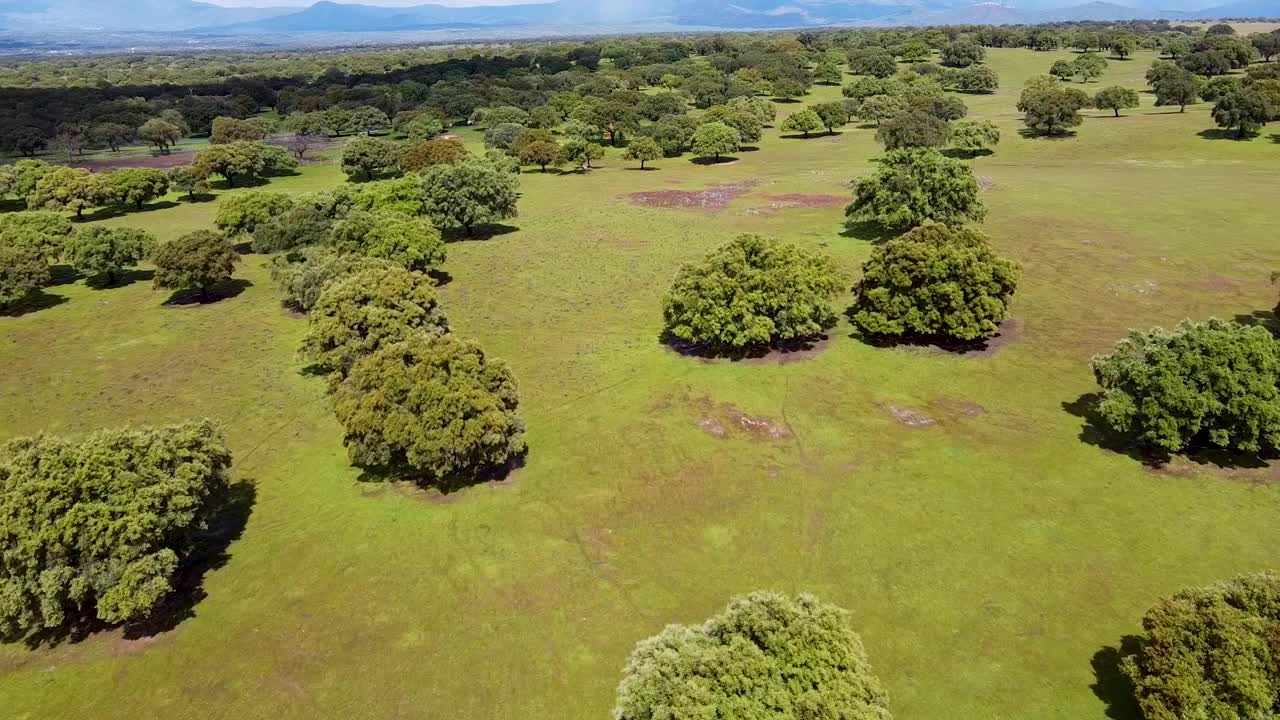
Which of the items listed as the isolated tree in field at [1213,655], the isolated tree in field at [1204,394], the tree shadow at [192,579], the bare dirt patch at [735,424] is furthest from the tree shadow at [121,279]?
the isolated tree in field at [1213,655]

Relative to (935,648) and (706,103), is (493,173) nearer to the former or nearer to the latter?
(935,648)

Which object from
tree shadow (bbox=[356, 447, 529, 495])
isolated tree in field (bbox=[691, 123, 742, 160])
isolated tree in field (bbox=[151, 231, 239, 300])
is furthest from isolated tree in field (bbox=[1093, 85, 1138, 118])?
isolated tree in field (bbox=[151, 231, 239, 300])

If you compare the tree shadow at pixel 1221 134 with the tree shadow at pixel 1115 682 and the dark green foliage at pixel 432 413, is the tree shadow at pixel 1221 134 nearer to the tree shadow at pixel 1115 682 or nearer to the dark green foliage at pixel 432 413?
the tree shadow at pixel 1115 682

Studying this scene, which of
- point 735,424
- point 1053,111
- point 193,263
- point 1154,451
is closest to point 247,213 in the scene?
point 193,263

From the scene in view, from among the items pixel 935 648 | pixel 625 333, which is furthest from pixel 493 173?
pixel 935 648

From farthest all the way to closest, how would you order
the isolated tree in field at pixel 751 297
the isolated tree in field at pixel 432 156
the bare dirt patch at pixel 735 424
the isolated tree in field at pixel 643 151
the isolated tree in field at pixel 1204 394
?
the isolated tree in field at pixel 643 151, the isolated tree in field at pixel 432 156, the isolated tree in field at pixel 751 297, the bare dirt patch at pixel 735 424, the isolated tree in field at pixel 1204 394
